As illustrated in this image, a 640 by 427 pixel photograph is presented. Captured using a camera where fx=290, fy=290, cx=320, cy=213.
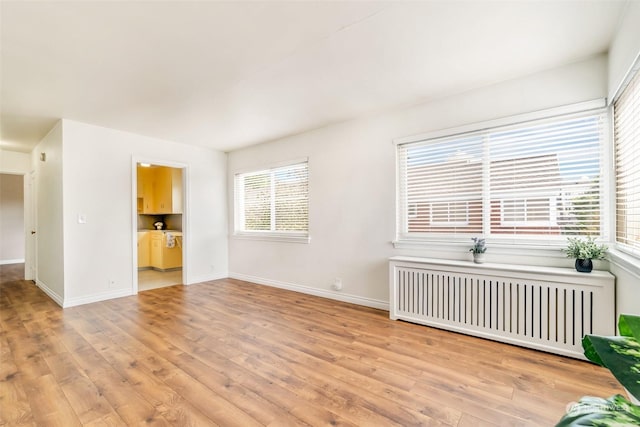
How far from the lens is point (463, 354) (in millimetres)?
2445

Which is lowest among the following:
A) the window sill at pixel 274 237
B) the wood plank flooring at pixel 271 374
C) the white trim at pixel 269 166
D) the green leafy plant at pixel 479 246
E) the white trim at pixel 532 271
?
the wood plank flooring at pixel 271 374

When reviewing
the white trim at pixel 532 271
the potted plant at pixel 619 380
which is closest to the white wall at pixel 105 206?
the white trim at pixel 532 271

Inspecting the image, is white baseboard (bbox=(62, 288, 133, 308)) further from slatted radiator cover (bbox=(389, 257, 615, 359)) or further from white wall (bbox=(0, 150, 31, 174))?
slatted radiator cover (bbox=(389, 257, 615, 359))

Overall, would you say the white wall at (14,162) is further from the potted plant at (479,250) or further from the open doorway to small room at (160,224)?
the potted plant at (479,250)

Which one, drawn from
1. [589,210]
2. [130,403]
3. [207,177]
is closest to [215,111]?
[207,177]

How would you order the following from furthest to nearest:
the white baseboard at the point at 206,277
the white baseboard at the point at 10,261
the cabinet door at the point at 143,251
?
the white baseboard at the point at 10,261 → the cabinet door at the point at 143,251 → the white baseboard at the point at 206,277

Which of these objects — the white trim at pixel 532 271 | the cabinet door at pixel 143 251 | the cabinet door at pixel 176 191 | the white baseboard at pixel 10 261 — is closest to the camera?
the white trim at pixel 532 271

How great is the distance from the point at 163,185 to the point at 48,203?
2293 millimetres

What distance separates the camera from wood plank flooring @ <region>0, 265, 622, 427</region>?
172cm

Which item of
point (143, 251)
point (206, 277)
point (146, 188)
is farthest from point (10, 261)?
point (206, 277)

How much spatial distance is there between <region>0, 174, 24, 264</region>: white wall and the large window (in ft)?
33.1

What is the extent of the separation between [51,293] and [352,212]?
4652mm

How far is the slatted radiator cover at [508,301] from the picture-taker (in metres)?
2.30

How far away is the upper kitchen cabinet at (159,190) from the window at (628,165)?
21.5 feet
